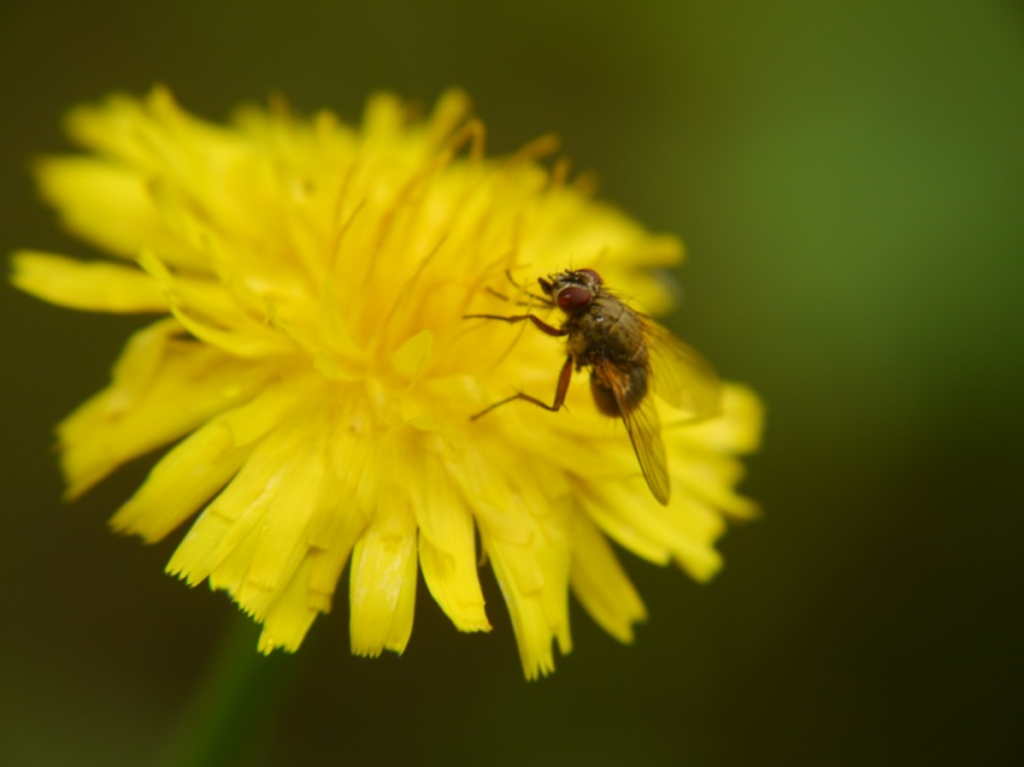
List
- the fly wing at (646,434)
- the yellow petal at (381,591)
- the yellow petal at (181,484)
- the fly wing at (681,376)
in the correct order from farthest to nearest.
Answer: the fly wing at (681,376), the fly wing at (646,434), the yellow petal at (181,484), the yellow petal at (381,591)

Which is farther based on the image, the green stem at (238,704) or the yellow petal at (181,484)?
the green stem at (238,704)

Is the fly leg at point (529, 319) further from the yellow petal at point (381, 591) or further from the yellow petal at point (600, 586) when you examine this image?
the yellow petal at point (381, 591)

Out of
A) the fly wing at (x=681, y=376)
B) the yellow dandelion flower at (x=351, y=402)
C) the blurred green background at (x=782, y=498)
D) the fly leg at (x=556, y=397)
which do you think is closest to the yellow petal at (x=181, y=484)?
the yellow dandelion flower at (x=351, y=402)

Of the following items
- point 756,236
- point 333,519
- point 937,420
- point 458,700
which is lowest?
point 458,700

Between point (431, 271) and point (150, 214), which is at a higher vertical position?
point (431, 271)

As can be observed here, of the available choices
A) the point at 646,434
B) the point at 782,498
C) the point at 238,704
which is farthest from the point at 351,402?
the point at 782,498

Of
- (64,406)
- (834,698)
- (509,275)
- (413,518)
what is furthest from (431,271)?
(834,698)

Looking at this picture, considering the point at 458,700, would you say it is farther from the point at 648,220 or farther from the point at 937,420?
the point at 648,220
